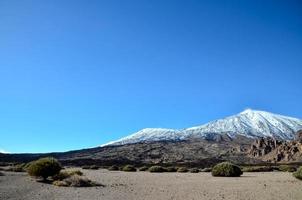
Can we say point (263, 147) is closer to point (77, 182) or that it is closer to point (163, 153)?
point (163, 153)

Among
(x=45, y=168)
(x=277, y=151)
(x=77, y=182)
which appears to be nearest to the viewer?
(x=77, y=182)

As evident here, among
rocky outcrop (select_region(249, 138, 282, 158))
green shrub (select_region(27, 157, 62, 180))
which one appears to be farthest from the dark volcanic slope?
green shrub (select_region(27, 157, 62, 180))

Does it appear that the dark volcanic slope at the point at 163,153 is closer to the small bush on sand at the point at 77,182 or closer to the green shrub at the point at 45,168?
the green shrub at the point at 45,168

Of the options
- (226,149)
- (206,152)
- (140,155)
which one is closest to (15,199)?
(140,155)

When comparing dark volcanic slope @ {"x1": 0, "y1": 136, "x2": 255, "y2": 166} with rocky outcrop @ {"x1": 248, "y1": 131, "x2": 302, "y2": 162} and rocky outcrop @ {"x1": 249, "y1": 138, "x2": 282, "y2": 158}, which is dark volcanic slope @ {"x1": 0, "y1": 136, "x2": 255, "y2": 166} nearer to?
rocky outcrop @ {"x1": 249, "y1": 138, "x2": 282, "y2": 158}

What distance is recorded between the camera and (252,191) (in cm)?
2112

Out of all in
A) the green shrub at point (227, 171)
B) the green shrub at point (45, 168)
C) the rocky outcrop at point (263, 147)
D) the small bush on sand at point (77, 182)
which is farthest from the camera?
the rocky outcrop at point (263, 147)

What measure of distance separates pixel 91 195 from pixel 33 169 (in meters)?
Result: 10.7

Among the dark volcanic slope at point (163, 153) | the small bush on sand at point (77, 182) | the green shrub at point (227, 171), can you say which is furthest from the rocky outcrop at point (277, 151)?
the small bush on sand at point (77, 182)

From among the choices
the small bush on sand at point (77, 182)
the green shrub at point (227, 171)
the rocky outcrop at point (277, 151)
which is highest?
the rocky outcrop at point (277, 151)

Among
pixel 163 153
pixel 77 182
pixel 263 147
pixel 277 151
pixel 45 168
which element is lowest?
pixel 77 182

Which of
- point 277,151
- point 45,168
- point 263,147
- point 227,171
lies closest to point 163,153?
point 263,147

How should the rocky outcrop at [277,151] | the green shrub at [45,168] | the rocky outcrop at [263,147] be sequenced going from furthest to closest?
the rocky outcrop at [263,147], the rocky outcrop at [277,151], the green shrub at [45,168]

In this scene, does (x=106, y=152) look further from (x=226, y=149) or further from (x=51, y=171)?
(x=51, y=171)
